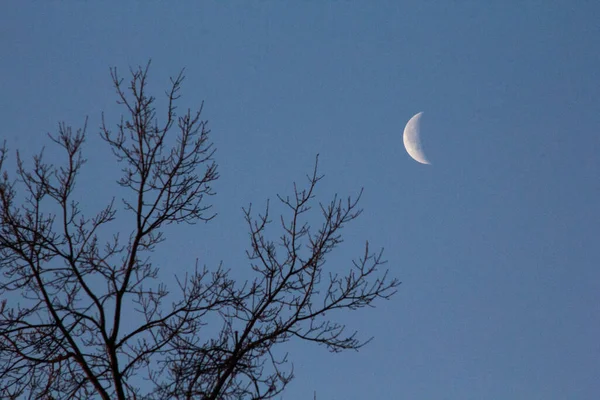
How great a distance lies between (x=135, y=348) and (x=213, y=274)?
1.11 m

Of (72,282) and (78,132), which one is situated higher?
(78,132)

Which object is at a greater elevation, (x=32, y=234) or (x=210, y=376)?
(x=32, y=234)

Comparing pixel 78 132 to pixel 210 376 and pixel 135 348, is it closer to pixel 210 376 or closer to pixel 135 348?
pixel 135 348

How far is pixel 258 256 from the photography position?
7973 mm

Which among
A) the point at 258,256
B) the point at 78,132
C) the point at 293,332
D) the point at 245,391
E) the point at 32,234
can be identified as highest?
the point at 78,132

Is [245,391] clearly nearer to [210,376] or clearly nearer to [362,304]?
[210,376]

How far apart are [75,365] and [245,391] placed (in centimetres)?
192

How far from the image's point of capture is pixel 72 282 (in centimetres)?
825

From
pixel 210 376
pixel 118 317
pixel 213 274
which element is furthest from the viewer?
pixel 213 274

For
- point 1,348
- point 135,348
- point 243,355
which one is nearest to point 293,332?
point 243,355

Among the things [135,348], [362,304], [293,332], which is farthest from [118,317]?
[362,304]

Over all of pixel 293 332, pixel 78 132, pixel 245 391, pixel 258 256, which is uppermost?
pixel 78 132

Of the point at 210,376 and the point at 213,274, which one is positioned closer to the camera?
the point at 210,376

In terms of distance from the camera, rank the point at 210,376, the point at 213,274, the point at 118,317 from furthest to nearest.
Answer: the point at 213,274
the point at 118,317
the point at 210,376
